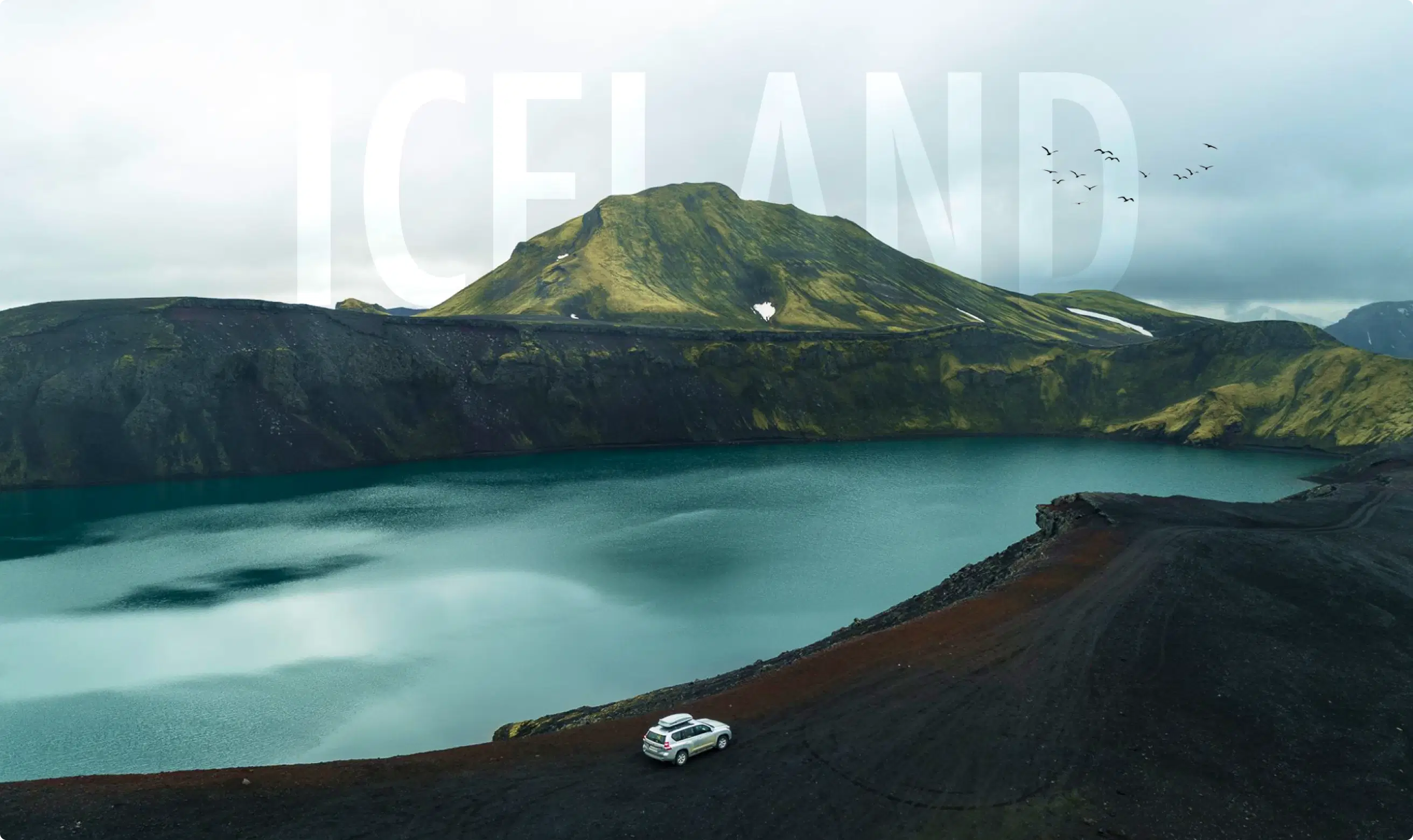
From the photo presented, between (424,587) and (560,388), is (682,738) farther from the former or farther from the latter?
(560,388)

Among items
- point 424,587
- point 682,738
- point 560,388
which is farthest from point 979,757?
point 560,388

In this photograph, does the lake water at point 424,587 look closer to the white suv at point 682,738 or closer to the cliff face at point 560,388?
the cliff face at point 560,388

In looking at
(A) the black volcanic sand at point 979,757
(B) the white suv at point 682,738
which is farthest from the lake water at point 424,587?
(B) the white suv at point 682,738

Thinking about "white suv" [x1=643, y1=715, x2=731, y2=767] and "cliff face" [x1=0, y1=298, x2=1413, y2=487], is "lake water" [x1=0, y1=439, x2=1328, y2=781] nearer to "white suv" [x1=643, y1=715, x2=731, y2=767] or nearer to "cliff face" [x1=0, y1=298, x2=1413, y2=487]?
"cliff face" [x1=0, y1=298, x2=1413, y2=487]

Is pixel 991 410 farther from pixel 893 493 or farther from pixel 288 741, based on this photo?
pixel 288 741

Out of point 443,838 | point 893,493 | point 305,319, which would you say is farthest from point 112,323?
point 443,838

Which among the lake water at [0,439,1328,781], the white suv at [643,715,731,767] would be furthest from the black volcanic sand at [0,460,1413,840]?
the lake water at [0,439,1328,781]
